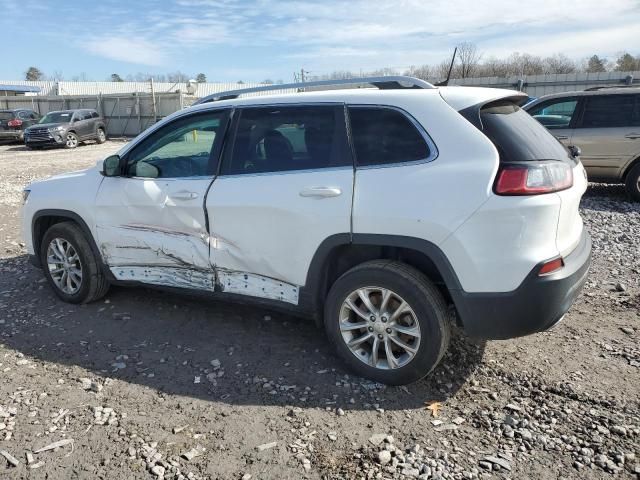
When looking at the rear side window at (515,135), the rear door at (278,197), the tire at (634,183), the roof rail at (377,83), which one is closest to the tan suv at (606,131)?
the tire at (634,183)

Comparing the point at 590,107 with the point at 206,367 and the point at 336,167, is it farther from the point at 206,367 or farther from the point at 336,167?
the point at 206,367

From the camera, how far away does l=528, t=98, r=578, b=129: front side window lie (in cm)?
912

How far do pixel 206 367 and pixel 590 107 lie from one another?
8145 mm

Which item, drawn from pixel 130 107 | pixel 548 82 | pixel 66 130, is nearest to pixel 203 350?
pixel 66 130

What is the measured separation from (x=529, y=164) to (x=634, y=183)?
23.1ft

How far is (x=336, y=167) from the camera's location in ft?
11.0

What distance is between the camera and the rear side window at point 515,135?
9.77 ft

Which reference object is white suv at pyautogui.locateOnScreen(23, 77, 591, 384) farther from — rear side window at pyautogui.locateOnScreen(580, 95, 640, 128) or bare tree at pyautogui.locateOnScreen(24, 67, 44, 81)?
bare tree at pyautogui.locateOnScreen(24, 67, 44, 81)

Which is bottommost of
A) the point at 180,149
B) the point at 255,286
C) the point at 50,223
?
the point at 255,286

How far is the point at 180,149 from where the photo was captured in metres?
4.20

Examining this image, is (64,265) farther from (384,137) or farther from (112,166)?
(384,137)

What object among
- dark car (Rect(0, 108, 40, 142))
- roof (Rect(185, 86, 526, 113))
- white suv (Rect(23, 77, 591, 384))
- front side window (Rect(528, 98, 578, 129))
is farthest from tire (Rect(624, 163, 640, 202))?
dark car (Rect(0, 108, 40, 142))

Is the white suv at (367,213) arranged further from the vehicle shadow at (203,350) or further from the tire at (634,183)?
the tire at (634,183)

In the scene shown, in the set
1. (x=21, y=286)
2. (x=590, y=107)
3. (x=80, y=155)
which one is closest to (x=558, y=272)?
(x=21, y=286)
